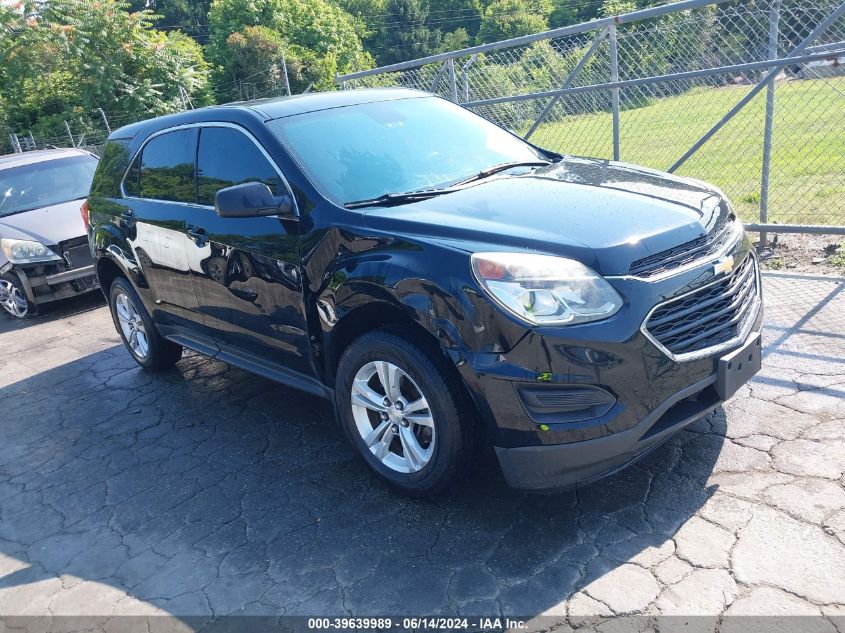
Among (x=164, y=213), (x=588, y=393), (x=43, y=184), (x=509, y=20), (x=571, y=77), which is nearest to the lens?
(x=588, y=393)

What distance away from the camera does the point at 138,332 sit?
5.81m

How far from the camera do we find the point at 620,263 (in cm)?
289

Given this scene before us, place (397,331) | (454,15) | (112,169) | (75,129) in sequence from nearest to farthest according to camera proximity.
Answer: (397,331) < (112,169) < (75,129) < (454,15)

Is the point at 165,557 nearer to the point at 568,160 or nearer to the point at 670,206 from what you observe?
the point at 670,206

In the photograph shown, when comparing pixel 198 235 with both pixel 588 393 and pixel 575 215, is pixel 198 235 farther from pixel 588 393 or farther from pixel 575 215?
pixel 588 393

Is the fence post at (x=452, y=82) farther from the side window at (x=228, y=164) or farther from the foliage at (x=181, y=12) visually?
the foliage at (x=181, y=12)

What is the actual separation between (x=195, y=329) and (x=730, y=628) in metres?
3.60

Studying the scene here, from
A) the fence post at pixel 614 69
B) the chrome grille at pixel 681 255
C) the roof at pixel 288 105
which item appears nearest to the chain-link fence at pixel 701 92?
the fence post at pixel 614 69

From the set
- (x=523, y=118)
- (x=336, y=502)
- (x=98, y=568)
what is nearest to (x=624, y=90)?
(x=523, y=118)

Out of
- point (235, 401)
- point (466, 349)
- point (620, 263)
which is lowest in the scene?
point (235, 401)

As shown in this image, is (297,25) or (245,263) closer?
(245,263)

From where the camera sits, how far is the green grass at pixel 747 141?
237 inches

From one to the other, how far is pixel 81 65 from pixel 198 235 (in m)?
26.7

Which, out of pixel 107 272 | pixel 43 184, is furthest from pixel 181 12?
pixel 107 272
